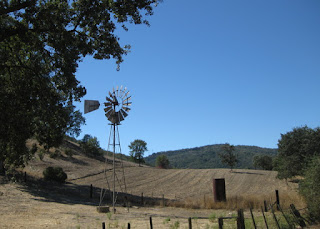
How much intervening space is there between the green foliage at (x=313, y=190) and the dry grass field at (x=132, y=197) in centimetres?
280

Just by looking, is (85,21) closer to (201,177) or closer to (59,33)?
(59,33)

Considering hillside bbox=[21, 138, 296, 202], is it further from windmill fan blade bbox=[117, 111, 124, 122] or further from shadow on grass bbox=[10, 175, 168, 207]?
windmill fan blade bbox=[117, 111, 124, 122]

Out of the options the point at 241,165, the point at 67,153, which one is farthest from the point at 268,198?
the point at 241,165

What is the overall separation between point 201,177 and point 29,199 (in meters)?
30.1

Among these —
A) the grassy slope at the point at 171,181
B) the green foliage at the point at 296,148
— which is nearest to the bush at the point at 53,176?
the grassy slope at the point at 171,181

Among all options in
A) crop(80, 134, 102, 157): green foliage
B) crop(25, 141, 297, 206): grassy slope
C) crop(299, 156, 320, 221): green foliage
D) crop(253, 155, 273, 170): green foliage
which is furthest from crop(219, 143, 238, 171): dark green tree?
crop(299, 156, 320, 221): green foliage

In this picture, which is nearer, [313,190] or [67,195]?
[313,190]

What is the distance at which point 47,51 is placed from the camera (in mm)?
13172

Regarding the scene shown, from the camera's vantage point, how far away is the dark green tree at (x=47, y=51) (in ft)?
40.0

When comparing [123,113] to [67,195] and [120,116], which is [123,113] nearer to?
[120,116]

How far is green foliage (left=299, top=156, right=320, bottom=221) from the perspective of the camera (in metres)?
13.7

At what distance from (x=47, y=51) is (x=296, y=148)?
3440cm

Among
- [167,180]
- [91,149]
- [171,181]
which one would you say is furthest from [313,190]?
[91,149]

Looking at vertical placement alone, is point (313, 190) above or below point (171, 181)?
below
